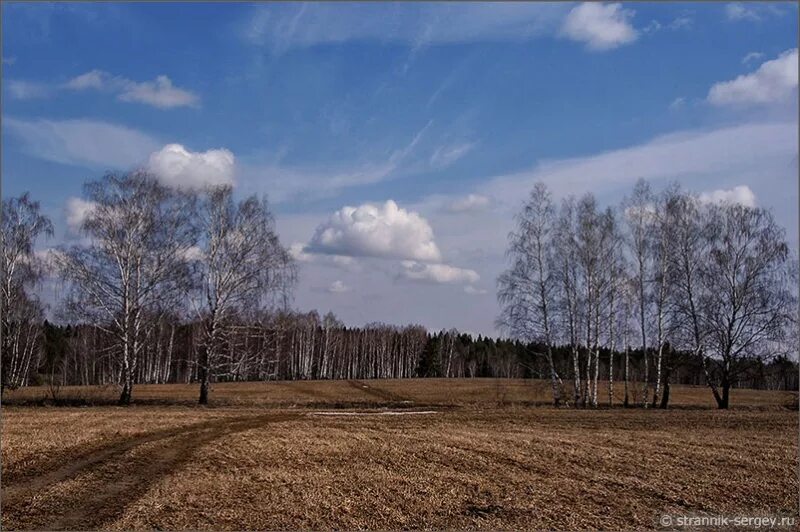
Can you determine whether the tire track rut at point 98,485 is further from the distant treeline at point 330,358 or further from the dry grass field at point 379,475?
the distant treeline at point 330,358

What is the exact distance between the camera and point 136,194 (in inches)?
1268

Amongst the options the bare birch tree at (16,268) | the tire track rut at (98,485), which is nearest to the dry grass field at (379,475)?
the tire track rut at (98,485)

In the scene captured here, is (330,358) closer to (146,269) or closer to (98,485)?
(146,269)

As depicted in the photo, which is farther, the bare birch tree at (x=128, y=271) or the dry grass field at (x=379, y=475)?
the bare birch tree at (x=128, y=271)

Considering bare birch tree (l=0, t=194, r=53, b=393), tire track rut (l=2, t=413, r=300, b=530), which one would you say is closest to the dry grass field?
tire track rut (l=2, t=413, r=300, b=530)

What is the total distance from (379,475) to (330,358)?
85719 millimetres

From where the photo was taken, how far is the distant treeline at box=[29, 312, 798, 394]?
36300 mm

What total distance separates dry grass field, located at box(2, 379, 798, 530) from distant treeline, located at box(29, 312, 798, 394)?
1654cm

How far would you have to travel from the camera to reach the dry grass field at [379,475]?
29.9 feet

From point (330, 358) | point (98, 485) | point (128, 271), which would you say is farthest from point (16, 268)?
point (330, 358)

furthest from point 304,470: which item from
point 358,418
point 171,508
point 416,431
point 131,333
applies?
point 131,333

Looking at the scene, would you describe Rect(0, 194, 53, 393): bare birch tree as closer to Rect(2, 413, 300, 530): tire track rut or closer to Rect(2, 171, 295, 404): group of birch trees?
Rect(2, 171, 295, 404): group of birch trees

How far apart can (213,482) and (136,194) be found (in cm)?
2425

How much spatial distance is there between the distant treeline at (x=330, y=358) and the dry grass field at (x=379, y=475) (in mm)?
16540
